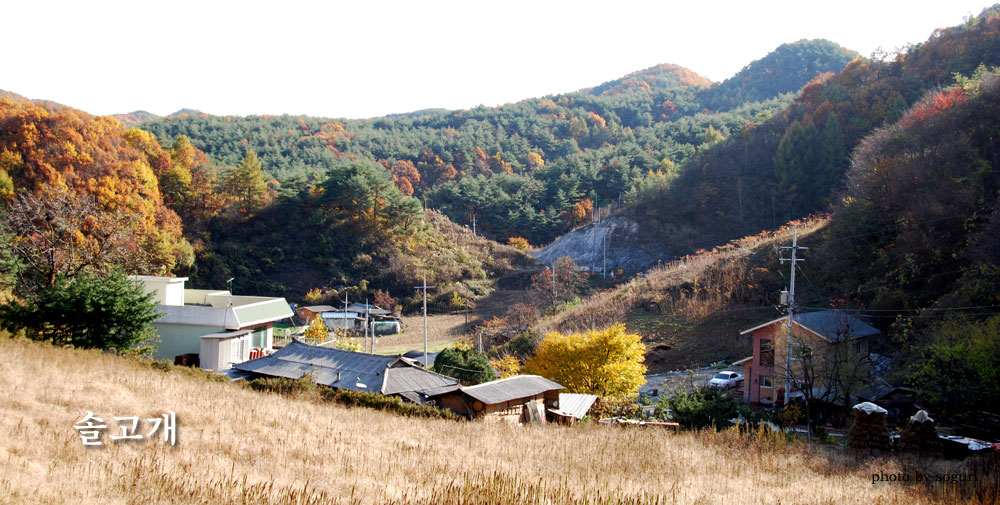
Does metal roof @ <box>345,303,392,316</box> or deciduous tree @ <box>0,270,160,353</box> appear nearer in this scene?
deciduous tree @ <box>0,270,160,353</box>

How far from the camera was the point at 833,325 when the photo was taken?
787 inches

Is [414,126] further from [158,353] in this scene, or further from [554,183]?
[158,353]

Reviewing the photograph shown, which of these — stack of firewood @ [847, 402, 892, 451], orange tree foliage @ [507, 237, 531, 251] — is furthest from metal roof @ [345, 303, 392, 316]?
stack of firewood @ [847, 402, 892, 451]

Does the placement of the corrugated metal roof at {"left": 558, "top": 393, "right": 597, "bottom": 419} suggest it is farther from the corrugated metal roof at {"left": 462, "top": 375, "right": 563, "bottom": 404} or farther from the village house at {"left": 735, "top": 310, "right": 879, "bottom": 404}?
the village house at {"left": 735, "top": 310, "right": 879, "bottom": 404}

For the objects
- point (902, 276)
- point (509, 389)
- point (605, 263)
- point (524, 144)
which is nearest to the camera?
point (509, 389)

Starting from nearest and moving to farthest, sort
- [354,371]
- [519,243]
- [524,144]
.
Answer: [354,371]
[519,243]
[524,144]

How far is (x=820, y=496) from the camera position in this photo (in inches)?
267

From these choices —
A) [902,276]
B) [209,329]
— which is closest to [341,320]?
[209,329]

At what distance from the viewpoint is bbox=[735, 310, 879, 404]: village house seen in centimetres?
1844

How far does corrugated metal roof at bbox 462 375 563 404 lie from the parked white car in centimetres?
944

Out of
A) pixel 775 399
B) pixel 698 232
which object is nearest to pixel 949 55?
pixel 698 232

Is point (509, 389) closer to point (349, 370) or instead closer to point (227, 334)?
point (349, 370)

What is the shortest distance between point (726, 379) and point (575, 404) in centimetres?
949

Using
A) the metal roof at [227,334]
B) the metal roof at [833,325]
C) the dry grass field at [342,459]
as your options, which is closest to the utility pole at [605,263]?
the metal roof at [833,325]
